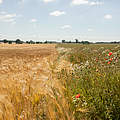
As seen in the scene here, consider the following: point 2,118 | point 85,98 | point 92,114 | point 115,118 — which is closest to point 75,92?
point 85,98

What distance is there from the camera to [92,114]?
2.40 metres

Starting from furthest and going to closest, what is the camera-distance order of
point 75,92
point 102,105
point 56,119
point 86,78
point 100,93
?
point 86,78 → point 75,92 → point 100,93 → point 102,105 → point 56,119

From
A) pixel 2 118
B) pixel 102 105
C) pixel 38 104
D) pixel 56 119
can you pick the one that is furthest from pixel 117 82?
pixel 2 118

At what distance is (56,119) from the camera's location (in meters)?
2.13

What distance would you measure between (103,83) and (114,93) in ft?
0.80

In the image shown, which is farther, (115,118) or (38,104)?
(38,104)

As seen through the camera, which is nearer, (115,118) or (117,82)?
(115,118)

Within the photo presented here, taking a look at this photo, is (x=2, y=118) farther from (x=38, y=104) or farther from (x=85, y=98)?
(x=85, y=98)

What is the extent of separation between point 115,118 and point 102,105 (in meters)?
0.21

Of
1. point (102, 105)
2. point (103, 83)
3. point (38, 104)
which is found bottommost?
point (38, 104)

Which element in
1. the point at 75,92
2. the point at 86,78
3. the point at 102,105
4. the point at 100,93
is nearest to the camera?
the point at 102,105

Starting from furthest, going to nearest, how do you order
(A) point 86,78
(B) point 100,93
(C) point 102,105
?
1. (A) point 86,78
2. (B) point 100,93
3. (C) point 102,105

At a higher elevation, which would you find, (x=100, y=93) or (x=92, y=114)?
(x=100, y=93)

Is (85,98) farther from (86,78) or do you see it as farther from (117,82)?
(86,78)
